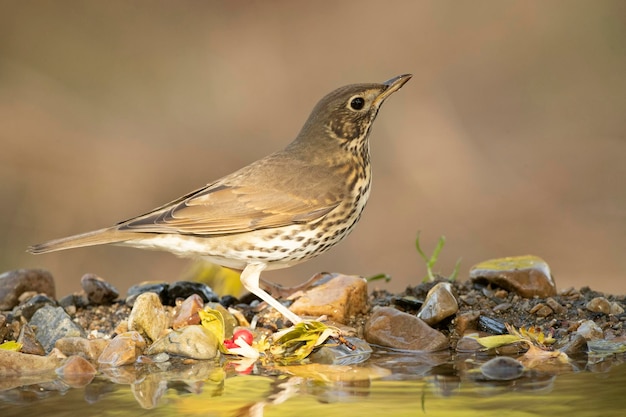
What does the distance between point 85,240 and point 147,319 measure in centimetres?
66

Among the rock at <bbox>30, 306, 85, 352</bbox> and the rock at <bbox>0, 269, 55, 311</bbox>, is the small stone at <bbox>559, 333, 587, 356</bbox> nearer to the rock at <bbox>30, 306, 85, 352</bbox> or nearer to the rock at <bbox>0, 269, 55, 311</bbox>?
the rock at <bbox>30, 306, 85, 352</bbox>

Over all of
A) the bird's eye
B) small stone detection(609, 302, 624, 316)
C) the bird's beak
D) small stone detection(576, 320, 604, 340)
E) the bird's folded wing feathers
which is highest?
the bird's beak

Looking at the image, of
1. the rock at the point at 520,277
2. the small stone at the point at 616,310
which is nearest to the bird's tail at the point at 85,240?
the rock at the point at 520,277

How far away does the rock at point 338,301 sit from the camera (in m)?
5.44

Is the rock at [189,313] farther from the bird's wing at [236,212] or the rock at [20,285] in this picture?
the rock at [20,285]

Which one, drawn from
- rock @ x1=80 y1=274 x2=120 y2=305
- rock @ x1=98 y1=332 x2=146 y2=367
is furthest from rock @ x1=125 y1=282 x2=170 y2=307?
rock @ x1=98 y1=332 x2=146 y2=367

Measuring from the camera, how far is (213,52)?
14.3 metres

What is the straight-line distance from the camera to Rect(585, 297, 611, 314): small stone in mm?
5289

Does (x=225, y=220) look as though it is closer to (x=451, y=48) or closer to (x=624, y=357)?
(x=624, y=357)

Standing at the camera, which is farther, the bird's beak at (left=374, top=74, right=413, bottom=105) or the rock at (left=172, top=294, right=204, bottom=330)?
the bird's beak at (left=374, top=74, right=413, bottom=105)

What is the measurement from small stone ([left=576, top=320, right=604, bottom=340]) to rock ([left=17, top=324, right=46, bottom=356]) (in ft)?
9.37

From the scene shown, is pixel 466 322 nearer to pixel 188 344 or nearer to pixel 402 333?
pixel 402 333

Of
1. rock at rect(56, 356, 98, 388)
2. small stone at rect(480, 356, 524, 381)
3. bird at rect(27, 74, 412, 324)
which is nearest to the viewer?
small stone at rect(480, 356, 524, 381)

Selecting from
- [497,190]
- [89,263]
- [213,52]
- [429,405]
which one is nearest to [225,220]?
[429,405]
